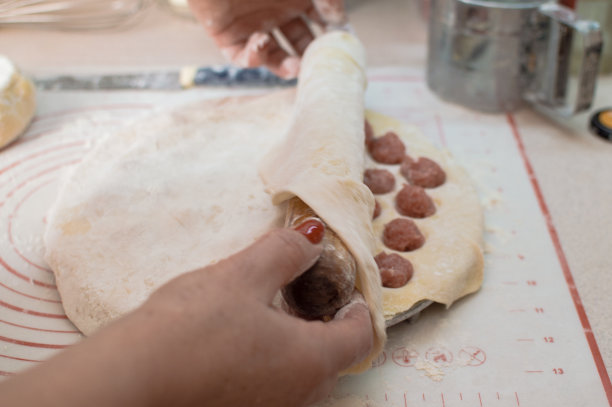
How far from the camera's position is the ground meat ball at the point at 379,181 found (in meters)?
1.71

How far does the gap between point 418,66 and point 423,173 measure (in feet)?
3.99

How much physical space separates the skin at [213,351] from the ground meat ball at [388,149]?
891mm

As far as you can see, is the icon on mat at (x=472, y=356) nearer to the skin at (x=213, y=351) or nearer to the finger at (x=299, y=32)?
the skin at (x=213, y=351)

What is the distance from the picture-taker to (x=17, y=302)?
1459mm

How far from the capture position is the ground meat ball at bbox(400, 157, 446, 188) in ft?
5.67

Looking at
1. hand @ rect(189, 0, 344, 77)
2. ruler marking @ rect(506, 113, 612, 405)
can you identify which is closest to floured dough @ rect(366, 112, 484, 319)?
ruler marking @ rect(506, 113, 612, 405)

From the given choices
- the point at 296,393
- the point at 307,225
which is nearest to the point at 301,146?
the point at 307,225

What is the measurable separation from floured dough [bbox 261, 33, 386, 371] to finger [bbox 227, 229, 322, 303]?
0.65ft

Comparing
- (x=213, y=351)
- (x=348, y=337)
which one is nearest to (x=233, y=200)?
(x=348, y=337)

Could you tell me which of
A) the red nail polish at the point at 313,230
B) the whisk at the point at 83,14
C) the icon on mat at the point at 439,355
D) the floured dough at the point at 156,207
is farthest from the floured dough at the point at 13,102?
the icon on mat at the point at 439,355

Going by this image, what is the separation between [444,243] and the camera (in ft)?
4.97

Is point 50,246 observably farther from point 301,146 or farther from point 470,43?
point 470,43

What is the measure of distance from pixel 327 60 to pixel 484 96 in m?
0.85

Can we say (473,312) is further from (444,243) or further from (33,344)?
(33,344)
